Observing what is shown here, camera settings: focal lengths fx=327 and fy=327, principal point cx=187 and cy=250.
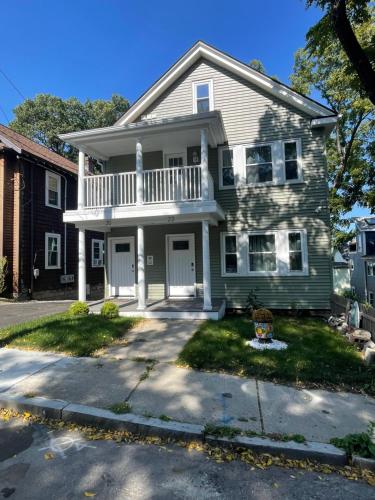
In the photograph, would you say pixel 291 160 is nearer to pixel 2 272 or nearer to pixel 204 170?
pixel 204 170

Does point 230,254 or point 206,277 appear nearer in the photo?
point 206,277

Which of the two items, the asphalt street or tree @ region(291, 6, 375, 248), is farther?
tree @ region(291, 6, 375, 248)

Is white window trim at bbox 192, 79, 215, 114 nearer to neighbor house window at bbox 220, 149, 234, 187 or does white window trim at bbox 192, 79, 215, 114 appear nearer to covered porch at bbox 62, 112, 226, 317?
covered porch at bbox 62, 112, 226, 317

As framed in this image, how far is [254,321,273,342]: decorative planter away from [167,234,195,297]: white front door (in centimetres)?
519

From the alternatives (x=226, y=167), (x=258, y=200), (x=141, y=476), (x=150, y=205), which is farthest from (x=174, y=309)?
(x=141, y=476)

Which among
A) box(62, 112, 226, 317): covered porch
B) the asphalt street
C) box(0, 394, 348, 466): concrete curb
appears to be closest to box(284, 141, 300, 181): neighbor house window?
box(62, 112, 226, 317): covered porch

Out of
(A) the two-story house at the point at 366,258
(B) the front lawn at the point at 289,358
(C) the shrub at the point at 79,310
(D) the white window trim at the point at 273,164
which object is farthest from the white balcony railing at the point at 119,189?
(A) the two-story house at the point at 366,258

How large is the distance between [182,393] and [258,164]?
29.1ft

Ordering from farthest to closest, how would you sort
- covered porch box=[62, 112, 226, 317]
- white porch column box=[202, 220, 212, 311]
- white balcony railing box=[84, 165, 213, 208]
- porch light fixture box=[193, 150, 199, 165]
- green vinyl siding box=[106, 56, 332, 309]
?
porch light fixture box=[193, 150, 199, 165] < green vinyl siding box=[106, 56, 332, 309] < white balcony railing box=[84, 165, 213, 208] < covered porch box=[62, 112, 226, 317] < white porch column box=[202, 220, 212, 311]

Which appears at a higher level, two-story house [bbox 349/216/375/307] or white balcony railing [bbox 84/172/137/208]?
white balcony railing [bbox 84/172/137/208]

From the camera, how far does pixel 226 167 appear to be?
1188 cm

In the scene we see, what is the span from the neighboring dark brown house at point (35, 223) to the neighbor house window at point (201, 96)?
862 centimetres

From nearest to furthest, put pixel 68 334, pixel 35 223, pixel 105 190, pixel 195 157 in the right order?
1. pixel 68 334
2. pixel 105 190
3. pixel 195 157
4. pixel 35 223

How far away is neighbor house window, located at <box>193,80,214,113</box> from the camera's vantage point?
12.2 metres
